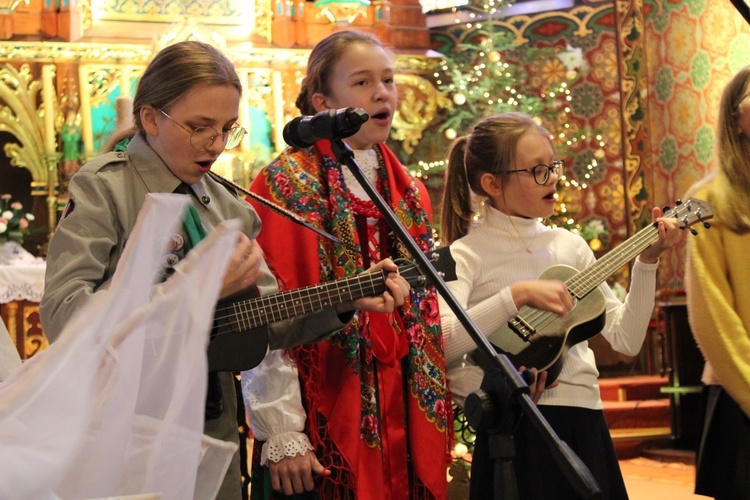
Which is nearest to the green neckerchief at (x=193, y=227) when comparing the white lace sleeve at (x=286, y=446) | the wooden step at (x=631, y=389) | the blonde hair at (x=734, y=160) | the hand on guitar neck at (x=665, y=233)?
the white lace sleeve at (x=286, y=446)

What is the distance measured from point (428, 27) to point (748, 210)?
603 cm

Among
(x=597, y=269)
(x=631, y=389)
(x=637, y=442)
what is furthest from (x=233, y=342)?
(x=631, y=389)

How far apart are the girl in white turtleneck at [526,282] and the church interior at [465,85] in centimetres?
385

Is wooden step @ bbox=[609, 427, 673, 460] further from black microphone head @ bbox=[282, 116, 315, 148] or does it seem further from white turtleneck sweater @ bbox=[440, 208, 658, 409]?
black microphone head @ bbox=[282, 116, 315, 148]

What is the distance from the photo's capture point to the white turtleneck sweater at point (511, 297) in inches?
87.5

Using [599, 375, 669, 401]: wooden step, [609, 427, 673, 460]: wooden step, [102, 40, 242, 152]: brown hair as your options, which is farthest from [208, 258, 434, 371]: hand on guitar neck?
[599, 375, 669, 401]: wooden step

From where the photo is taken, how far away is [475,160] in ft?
8.30

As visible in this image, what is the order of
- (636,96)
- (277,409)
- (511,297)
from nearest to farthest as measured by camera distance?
(277,409), (511,297), (636,96)

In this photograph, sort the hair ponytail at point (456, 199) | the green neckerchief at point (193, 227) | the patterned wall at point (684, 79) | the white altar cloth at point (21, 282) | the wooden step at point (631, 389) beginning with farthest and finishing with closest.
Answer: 1. the patterned wall at point (684, 79)
2. the wooden step at point (631, 389)
3. the white altar cloth at point (21, 282)
4. the hair ponytail at point (456, 199)
5. the green neckerchief at point (193, 227)

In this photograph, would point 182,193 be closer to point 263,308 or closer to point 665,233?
point 263,308

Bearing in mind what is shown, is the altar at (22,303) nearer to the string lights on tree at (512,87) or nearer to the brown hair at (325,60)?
the string lights on tree at (512,87)

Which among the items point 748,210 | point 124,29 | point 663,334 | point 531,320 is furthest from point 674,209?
point 124,29

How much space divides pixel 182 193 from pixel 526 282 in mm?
789

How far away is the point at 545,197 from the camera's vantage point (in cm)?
244
